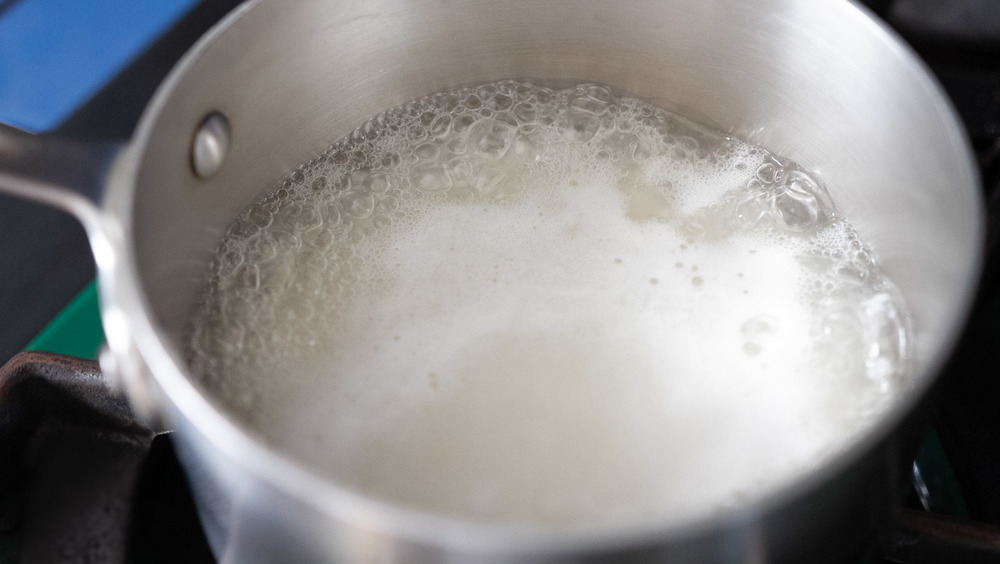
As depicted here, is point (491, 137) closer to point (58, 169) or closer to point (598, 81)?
point (598, 81)

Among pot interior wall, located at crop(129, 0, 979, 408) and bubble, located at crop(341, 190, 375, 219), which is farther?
bubble, located at crop(341, 190, 375, 219)

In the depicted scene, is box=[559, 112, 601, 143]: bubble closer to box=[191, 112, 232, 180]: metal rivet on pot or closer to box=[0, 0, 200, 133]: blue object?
→ box=[191, 112, 232, 180]: metal rivet on pot

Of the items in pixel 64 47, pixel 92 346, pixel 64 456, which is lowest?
pixel 92 346

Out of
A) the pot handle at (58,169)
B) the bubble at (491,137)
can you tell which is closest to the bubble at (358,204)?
the bubble at (491,137)

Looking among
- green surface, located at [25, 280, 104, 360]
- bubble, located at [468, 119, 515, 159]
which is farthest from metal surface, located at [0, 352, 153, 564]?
bubble, located at [468, 119, 515, 159]

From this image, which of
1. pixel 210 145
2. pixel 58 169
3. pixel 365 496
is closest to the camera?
pixel 365 496

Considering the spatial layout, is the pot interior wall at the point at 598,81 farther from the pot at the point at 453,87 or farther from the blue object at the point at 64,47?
the blue object at the point at 64,47

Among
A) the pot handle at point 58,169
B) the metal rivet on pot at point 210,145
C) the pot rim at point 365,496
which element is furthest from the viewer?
the metal rivet on pot at point 210,145

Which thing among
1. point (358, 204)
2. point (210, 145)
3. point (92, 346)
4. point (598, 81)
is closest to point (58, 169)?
point (210, 145)
